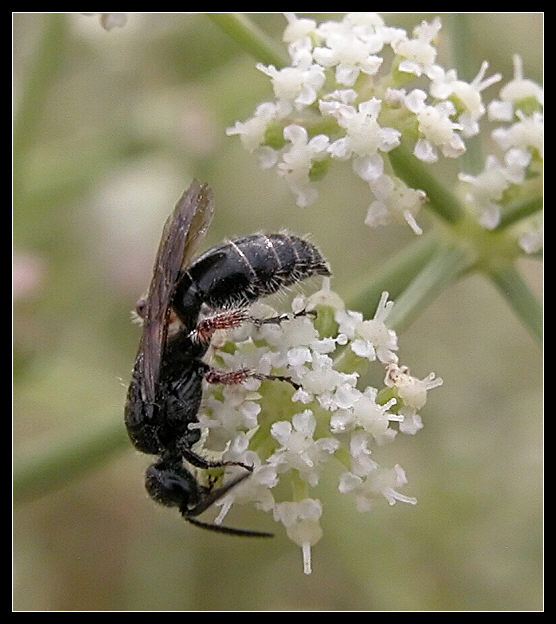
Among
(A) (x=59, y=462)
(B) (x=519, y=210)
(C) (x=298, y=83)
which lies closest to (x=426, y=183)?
(B) (x=519, y=210)

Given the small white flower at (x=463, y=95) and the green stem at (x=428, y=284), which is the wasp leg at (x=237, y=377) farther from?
the small white flower at (x=463, y=95)

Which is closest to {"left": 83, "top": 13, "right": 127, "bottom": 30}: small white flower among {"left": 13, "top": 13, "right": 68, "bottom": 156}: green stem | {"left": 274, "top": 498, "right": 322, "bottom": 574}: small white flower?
{"left": 13, "top": 13, "right": 68, "bottom": 156}: green stem

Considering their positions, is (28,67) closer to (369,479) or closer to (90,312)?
(90,312)

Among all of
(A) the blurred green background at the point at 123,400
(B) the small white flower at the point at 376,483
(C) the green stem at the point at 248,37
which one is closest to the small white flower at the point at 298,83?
(C) the green stem at the point at 248,37

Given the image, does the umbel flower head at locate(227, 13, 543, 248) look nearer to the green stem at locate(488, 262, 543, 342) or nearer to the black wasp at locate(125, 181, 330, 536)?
the black wasp at locate(125, 181, 330, 536)

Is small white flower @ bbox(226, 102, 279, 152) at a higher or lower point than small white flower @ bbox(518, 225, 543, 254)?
higher

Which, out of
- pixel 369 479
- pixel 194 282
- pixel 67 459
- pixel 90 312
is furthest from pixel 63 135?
pixel 369 479
